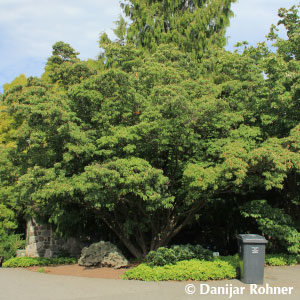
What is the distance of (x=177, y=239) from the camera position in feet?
47.2

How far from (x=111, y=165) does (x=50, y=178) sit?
1749 mm

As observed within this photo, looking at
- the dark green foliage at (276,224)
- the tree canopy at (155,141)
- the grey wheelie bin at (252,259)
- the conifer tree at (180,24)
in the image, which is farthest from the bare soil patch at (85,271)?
the conifer tree at (180,24)

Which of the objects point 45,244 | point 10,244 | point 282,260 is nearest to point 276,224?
point 282,260

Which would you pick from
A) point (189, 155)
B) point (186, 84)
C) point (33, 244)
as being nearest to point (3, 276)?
point (33, 244)

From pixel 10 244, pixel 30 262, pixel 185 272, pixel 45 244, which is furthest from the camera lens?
pixel 10 244

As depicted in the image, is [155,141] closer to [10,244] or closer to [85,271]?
[85,271]

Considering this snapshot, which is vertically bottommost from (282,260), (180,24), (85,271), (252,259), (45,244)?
(85,271)

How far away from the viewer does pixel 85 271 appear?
1027cm

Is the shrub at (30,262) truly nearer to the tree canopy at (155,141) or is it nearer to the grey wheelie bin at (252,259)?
the tree canopy at (155,141)

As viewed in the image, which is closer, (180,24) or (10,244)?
(10,244)

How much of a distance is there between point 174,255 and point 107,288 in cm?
231

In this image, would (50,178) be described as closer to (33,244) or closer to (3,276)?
(3,276)

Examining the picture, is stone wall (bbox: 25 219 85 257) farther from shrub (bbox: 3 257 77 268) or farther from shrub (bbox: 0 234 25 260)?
shrub (bbox: 3 257 77 268)

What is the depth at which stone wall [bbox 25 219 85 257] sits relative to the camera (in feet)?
47.2
